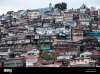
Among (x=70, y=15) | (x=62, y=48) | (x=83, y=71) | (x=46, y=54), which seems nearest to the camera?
(x=83, y=71)

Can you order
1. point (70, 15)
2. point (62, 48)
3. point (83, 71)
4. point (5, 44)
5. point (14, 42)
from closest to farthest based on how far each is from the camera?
point (83, 71) → point (5, 44) → point (14, 42) → point (62, 48) → point (70, 15)

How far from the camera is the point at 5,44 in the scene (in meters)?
8.48

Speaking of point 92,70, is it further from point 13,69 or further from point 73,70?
point 13,69

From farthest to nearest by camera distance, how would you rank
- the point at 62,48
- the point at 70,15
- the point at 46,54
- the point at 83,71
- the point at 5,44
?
the point at 70,15 → the point at 62,48 → the point at 5,44 → the point at 46,54 → the point at 83,71

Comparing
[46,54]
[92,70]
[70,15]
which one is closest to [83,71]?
[92,70]

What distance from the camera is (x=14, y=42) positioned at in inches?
373

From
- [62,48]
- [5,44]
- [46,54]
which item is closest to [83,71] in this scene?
[46,54]

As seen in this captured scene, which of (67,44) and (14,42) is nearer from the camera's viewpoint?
(14,42)

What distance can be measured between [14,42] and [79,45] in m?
1.77

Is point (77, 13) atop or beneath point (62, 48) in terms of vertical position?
atop

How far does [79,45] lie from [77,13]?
31.7ft

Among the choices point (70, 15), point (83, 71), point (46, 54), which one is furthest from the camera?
point (70, 15)

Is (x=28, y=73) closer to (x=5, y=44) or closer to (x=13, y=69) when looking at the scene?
(x=13, y=69)

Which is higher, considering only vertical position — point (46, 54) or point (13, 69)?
point (13, 69)
